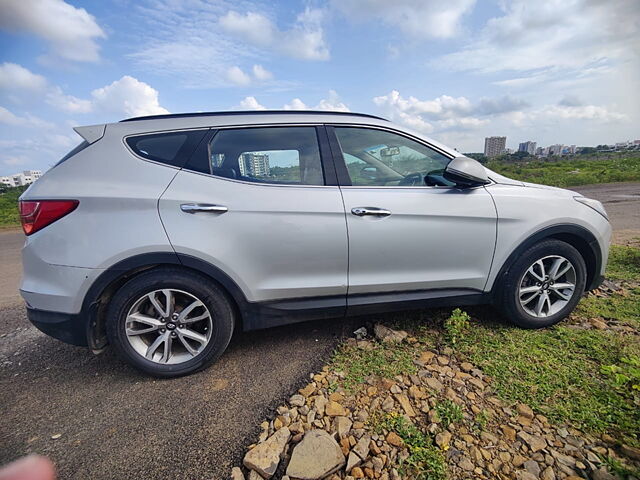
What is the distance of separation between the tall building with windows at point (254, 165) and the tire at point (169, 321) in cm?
81

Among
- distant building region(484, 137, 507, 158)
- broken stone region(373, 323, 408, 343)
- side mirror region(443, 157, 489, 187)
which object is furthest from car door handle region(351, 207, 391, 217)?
distant building region(484, 137, 507, 158)

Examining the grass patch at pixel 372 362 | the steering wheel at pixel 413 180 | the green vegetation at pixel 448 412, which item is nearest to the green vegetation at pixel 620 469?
the green vegetation at pixel 448 412

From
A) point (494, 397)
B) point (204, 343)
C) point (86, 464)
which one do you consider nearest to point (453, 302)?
point (494, 397)

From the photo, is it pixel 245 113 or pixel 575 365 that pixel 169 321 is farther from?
pixel 575 365

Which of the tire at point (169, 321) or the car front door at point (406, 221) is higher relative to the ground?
the car front door at point (406, 221)

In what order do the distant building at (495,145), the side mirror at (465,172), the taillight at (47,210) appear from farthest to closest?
the distant building at (495,145) < the side mirror at (465,172) < the taillight at (47,210)

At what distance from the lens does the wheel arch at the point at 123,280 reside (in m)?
2.15

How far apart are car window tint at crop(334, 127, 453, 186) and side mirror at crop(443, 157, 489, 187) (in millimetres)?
92

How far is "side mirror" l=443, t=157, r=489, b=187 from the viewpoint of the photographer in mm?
2439

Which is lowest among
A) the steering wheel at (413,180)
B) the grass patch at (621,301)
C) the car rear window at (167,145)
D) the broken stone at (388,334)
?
the broken stone at (388,334)

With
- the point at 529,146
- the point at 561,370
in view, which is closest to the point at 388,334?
the point at 561,370

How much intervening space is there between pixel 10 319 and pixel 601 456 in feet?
16.2

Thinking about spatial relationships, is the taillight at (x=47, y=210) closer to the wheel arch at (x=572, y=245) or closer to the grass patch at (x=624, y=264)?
the wheel arch at (x=572, y=245)

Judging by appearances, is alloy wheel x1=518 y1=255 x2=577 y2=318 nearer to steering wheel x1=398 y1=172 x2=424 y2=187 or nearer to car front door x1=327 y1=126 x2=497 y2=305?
car front door x1=327 y1=126 x2=497 y2=305
